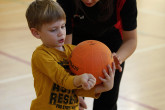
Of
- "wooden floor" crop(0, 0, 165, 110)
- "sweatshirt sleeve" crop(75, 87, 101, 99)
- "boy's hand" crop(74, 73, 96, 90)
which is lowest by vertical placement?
"wooden floor" crop(0, 0, 165, 110)

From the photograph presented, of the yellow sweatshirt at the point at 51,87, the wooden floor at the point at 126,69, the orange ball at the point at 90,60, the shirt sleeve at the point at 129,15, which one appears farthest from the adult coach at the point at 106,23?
the wooden floor at the point at 126,69

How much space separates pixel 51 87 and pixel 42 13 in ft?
1.34

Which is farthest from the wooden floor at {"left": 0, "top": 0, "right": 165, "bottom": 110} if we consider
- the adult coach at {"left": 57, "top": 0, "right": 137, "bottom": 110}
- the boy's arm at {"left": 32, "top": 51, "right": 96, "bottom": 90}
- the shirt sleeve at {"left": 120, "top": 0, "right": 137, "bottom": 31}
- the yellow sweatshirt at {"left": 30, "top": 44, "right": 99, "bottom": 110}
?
the boy's arm at {"left": 32, "top": 51, "right": 96, "bottom": 90}

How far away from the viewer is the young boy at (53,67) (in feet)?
5.61

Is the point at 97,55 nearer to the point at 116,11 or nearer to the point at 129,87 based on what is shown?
the point at 116,11

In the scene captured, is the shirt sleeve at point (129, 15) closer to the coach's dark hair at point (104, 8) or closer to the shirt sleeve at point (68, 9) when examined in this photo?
the coach's dark hair at point (104, 8)

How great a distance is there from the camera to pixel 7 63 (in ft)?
14.0

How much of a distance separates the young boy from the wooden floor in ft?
4.86

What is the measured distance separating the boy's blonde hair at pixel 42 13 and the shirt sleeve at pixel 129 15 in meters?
0.54

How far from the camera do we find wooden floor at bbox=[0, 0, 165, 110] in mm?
3382

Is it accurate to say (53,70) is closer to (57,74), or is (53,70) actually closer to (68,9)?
(57,74)

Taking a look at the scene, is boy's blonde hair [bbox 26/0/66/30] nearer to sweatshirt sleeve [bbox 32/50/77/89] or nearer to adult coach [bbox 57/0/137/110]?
sweatshirt sleeve [bbox 32/50/77/89]

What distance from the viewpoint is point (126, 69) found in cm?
424

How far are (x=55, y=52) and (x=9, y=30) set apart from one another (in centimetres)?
417
